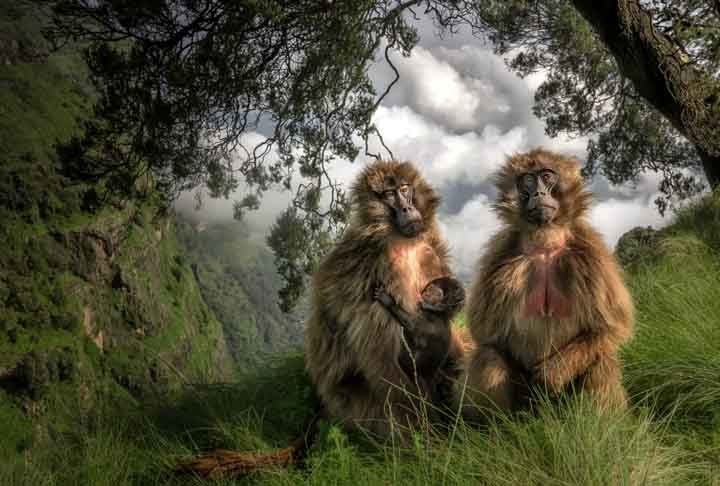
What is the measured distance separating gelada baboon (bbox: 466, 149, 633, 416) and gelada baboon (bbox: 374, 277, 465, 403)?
0.28m

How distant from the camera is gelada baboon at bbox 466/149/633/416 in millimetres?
3611

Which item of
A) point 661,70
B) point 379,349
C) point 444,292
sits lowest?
point 379,349

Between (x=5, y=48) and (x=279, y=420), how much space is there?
100.0 meters

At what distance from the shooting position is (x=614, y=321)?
12.0 ft

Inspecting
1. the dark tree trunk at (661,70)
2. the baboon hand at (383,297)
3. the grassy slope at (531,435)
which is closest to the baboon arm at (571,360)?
the grassy slope at (531,435)

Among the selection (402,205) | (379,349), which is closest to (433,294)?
(379,349)

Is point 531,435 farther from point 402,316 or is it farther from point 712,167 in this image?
point 712,167

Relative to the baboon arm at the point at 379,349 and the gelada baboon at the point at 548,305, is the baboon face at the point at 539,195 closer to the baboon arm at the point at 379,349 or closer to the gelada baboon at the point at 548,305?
the gelada baboon at the point at 548,305

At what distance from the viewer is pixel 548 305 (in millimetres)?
3711

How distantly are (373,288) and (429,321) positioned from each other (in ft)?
1.39

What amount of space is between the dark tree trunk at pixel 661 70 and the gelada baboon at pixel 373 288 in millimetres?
4275

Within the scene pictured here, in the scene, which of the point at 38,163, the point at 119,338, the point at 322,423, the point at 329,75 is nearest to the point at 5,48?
the point at 38,163

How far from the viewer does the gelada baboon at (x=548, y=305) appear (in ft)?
11.8

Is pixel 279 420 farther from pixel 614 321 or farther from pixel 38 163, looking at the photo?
pixel 38 163
